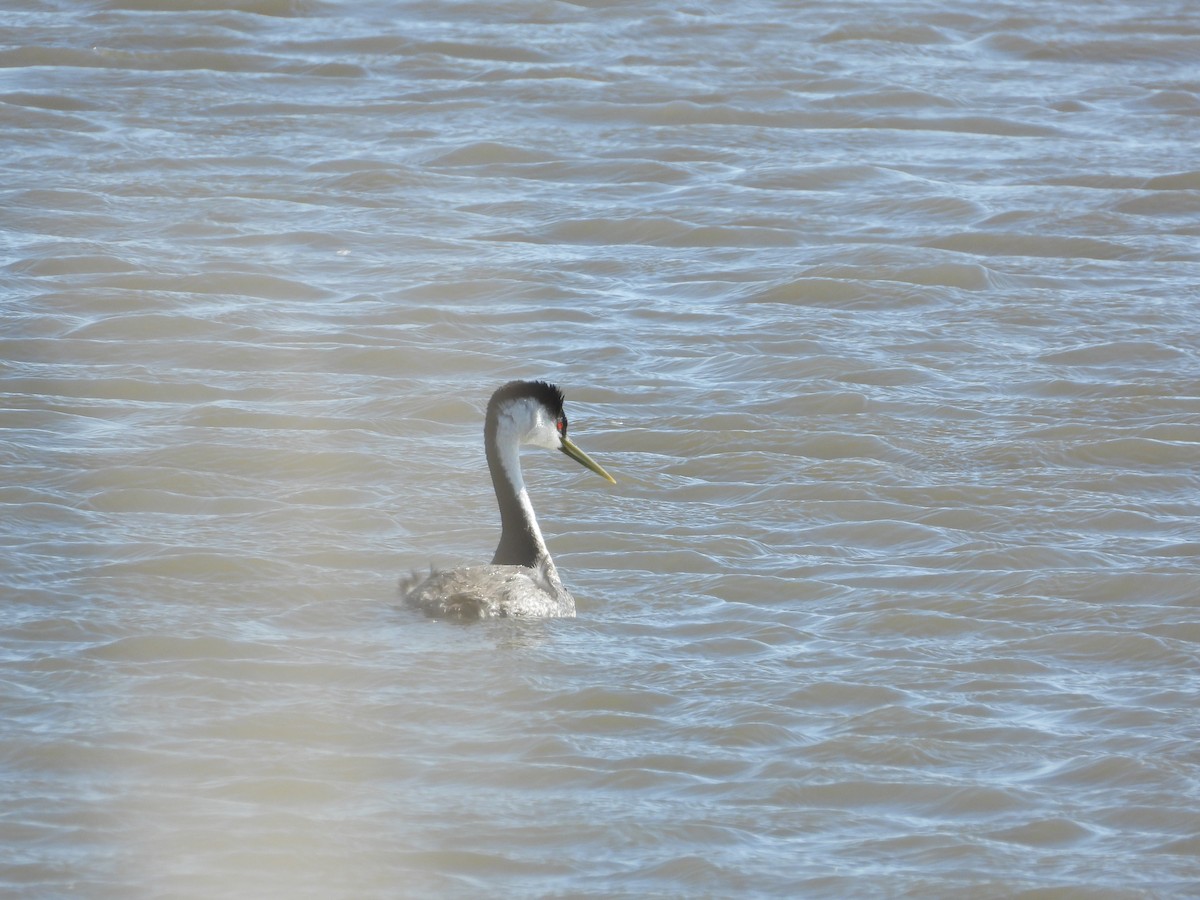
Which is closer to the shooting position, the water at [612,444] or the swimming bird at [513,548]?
the water at [612,444]

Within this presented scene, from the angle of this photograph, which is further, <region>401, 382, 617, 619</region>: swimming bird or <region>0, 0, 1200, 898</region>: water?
<region>401, 382, 617, 619</region>: swimming bird

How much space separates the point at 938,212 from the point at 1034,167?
1130 millimetres

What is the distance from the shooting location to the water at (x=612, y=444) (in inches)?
251

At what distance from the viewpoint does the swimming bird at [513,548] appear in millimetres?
7867

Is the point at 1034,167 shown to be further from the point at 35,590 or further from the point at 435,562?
the point at 35,590

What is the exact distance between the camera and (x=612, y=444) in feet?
32.2

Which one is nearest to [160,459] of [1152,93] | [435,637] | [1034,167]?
[435,637]

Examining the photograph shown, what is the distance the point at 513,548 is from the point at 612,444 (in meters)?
1.63

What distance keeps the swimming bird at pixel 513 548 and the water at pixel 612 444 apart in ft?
0.38

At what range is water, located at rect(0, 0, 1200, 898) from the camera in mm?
6379

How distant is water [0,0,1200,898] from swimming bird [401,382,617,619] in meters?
0.11

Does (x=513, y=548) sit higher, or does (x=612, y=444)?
(x=612, y=444)

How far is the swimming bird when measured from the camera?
25.8 feet

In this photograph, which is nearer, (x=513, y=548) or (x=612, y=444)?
(x=513, y=548)
